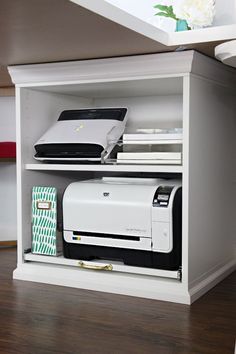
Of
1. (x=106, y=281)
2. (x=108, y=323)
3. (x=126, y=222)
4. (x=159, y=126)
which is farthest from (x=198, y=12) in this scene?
(x=108, y=323)

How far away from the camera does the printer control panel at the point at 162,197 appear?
1743mm

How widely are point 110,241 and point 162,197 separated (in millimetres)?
249

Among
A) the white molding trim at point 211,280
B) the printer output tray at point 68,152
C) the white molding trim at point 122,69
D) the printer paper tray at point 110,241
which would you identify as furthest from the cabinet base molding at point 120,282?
the white molding trim at point 122,69

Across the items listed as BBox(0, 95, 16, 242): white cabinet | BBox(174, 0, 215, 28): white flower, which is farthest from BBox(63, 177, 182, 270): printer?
BBox(0, 95, 16, 242): white cabinet

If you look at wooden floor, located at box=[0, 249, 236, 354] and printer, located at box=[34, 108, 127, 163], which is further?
printer, located at box=[34, 108, 127, 163]

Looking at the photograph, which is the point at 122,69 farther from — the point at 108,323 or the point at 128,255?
the point at 108,323

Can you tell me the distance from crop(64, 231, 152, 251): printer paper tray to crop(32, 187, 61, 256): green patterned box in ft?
0.27

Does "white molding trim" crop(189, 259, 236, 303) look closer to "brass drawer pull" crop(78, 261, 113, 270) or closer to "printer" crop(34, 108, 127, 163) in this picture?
"brass drawer pull" crop(78, 261, 113, 270)

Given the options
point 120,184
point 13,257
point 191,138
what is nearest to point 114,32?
point 191,138

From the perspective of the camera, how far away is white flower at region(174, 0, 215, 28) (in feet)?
6.15

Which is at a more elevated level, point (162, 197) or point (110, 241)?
point (162, 197)

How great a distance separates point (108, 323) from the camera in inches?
59.9

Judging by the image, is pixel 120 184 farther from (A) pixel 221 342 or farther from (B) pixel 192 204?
(A) pixel 221 342

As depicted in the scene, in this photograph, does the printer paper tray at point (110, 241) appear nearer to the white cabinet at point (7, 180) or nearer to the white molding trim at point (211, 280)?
the white molding trim at point (211, 280)
